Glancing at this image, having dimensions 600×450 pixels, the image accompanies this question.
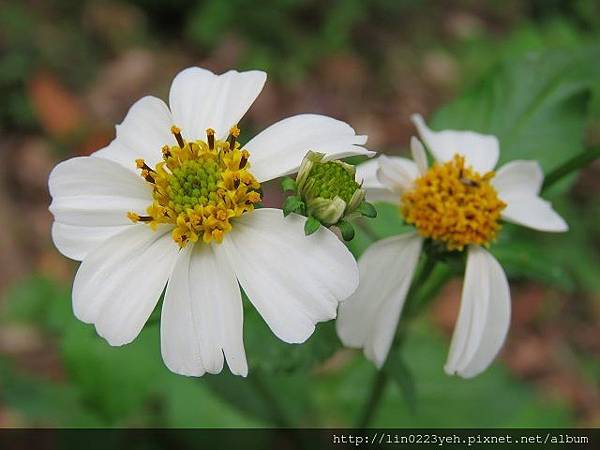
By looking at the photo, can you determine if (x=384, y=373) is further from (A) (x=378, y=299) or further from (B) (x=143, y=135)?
(B) (x=143, y=135)

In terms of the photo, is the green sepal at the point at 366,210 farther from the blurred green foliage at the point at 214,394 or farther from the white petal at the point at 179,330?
the blurred green foliage at the point at 214,394

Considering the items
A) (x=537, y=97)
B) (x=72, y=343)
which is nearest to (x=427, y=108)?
(x=537, y=97)

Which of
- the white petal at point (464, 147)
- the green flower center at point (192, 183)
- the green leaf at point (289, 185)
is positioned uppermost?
the white petal at point (464, 147)

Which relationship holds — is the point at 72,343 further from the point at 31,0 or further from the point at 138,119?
the point at 31,0

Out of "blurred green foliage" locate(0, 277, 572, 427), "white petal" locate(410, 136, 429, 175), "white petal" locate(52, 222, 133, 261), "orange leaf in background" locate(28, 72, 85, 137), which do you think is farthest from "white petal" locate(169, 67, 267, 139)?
"orange leaf in background" locate(28, 72, 85, 137)

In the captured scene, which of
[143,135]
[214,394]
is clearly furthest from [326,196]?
[214,394]

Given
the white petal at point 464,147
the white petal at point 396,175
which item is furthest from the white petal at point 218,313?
the white petal at point 464,147

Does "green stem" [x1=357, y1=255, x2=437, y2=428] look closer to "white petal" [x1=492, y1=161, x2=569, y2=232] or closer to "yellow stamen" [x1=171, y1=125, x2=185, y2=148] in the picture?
"white petal" [x1=492, y1=161, x2=569, y2=232]
